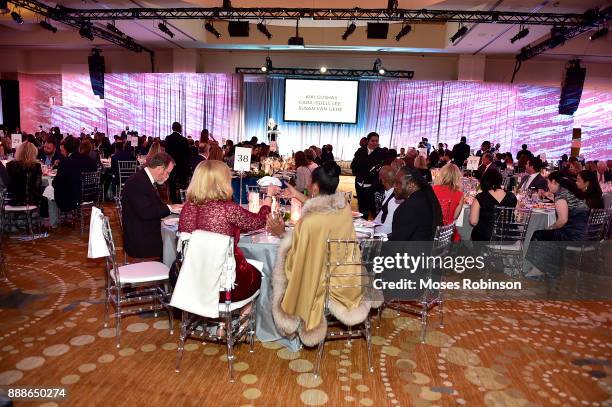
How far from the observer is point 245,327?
146 inches

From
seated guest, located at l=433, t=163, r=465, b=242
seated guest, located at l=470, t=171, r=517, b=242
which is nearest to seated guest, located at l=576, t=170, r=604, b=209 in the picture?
seated guest, located at l=470, t=171, r=517, b=242

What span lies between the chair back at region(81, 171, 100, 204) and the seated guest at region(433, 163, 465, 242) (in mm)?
5034

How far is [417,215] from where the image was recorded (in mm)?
3865

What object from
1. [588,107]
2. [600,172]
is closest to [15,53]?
[600,172]

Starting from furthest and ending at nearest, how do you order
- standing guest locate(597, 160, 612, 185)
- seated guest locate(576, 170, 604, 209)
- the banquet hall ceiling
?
the banquet hall ceiling → standing guest locate(597, 160, 612, 185) → seated guest locate(576, 170, 604, 209)

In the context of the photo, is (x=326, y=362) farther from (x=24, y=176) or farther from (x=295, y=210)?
(x=24, y=176)

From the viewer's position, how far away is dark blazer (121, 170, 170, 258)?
13.3 ft

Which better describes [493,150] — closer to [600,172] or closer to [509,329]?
[600,172]

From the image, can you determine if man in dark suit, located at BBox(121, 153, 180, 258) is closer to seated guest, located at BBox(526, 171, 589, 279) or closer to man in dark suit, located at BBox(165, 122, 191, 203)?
man in dark suit, located at BBox(165, 122, 191, 203)

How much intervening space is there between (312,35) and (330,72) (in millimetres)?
1501

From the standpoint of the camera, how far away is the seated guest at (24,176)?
20.6ft

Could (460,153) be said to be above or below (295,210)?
above

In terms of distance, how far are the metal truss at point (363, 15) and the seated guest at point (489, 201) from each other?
19.0ft

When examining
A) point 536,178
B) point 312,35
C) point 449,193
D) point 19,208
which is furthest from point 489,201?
point 312,35
